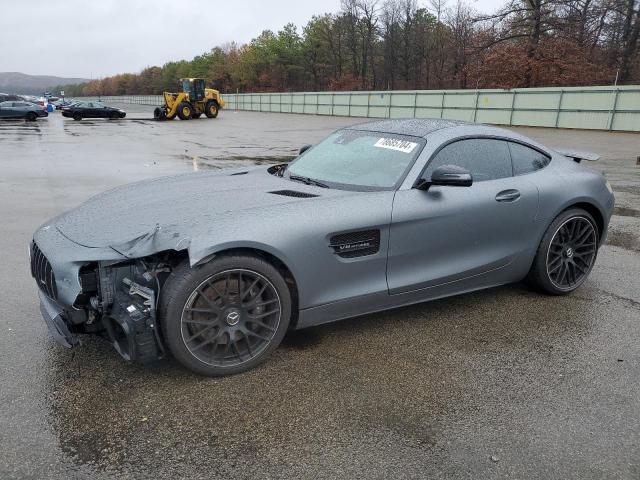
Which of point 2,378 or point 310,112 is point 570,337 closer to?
point 2,378

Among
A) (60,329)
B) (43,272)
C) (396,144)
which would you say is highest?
(396,144)

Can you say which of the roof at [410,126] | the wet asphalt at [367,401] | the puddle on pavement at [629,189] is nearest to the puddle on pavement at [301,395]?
the wet asphalt at [367,401]

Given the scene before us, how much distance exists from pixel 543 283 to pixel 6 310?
4157 millimetres

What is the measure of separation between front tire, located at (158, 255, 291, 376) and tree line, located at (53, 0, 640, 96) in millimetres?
41575

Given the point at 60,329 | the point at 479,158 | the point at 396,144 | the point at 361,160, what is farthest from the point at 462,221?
the point at 60,329

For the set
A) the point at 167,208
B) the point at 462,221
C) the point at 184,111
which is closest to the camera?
the point at 167,208

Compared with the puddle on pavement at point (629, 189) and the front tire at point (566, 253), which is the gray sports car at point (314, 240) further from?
the puddle on pavement at point (629, 189)

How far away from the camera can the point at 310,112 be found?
50031 mm

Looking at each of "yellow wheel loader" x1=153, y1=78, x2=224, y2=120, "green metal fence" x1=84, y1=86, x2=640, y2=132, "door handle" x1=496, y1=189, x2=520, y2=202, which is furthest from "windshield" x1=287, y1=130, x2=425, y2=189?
"yellow wheel loader" x1=153, y1=78, x2=224, y2=120

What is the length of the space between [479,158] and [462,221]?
0.63 metres

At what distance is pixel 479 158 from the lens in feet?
13.2

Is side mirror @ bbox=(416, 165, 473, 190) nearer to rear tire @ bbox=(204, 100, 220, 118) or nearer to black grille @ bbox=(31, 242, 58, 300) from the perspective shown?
black grille @ bbox=(31, 242, 58, 300)

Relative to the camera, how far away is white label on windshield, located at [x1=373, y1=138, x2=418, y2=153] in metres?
3.81

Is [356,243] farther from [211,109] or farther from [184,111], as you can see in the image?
[211,109]
